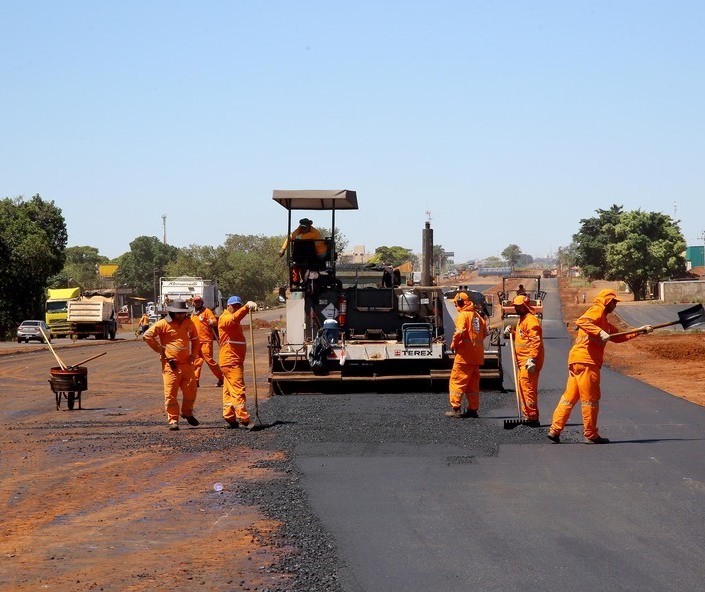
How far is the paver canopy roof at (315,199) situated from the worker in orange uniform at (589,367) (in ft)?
24.5

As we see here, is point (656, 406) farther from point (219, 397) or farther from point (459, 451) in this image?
point (219, 397)

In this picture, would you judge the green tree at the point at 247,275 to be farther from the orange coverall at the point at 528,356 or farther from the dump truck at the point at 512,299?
the orange coverall at the point at 528,356

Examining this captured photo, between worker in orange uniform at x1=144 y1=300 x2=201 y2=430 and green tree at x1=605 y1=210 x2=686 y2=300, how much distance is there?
2524 inches

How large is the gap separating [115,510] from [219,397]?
10586 millimetres

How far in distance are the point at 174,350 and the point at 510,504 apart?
6.67m

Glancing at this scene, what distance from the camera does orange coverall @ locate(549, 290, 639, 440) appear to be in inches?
484

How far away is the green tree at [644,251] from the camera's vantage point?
75.9 metres

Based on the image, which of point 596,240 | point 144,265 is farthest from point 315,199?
point 144,265

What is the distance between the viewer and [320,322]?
20.1 meters

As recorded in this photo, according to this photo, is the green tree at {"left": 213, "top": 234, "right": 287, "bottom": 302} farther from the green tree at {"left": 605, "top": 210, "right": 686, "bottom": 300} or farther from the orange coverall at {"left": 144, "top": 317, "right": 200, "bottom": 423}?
the orange coverall at {"left": 144, "top": 317, "right": 200, "bottom": 423}

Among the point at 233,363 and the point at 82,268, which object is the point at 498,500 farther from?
the point at 82,268

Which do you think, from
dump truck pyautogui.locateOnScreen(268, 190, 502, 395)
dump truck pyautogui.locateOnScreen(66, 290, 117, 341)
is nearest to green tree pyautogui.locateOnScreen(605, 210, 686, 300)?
dump truck pyautogui.locateOnScreen(66, 290, 117, 341)

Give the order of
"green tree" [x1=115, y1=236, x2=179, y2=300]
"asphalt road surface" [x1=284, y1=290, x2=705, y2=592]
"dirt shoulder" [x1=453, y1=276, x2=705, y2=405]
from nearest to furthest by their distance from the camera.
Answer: "asphalt road surface" [x1=284, y1=290, x2=705, y2=592] < "dirt shoulder" [x1=453, y1=276, x2=705, y2=405] < "green tree" [x1=115, y1=236, x2=179, y2=300]

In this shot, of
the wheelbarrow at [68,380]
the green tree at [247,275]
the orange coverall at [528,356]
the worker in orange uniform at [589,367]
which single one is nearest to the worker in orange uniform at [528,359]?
the orange coverall at [528,356]
